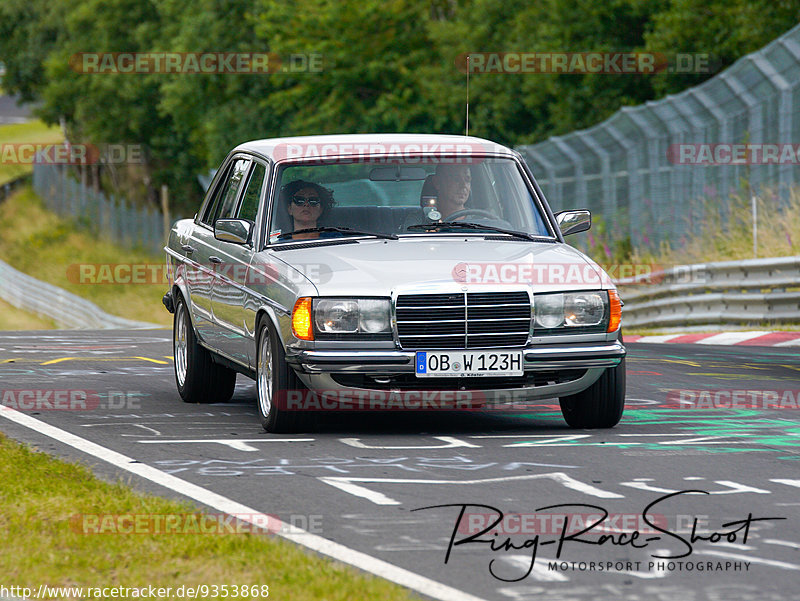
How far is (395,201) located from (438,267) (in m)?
1.23

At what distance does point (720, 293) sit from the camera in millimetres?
21781

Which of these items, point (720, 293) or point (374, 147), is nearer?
point (374, 147)

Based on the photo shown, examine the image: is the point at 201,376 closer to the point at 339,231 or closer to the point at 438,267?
the point at 339,231

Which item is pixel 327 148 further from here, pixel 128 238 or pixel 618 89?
pixel 128 238

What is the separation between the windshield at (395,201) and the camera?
10461 mm

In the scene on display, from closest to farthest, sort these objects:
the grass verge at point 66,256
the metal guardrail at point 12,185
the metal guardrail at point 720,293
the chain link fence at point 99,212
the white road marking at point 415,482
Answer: the white road marking at point 415,482 < the metal guardrail at point 720,293 < the grass verge at point 66,256 < the chain link fence at point 99,212 < the metal guardrail at point 12,185

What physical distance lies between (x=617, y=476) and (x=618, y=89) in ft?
124

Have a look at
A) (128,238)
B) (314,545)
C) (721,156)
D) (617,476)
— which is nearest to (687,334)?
(721,156)

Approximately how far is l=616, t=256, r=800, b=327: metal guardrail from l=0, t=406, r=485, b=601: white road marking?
12.0m

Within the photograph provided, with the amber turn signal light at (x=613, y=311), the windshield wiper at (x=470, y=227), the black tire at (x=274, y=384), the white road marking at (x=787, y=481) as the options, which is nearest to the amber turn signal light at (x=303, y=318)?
the black tire at (x=274, y=384)

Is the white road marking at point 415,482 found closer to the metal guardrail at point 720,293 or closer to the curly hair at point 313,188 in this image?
the curly hair at point 313,188

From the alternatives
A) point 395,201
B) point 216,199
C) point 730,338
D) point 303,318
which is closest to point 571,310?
point 303,318

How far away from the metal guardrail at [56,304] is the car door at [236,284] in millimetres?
26932

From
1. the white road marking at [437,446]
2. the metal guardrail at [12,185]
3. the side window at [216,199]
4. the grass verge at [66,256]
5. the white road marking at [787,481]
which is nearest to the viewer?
the white road marking at [787,481]
